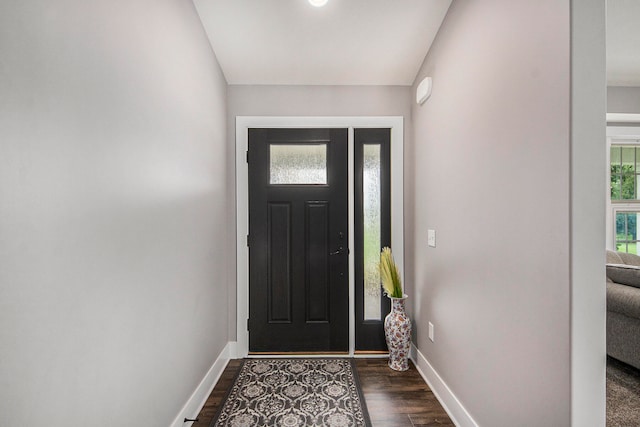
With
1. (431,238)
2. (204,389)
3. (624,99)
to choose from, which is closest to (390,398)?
(431,238)

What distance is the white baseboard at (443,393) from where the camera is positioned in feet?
5.95

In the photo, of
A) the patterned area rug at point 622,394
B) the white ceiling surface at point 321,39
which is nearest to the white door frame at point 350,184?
the white ceiling surface at point 321,39

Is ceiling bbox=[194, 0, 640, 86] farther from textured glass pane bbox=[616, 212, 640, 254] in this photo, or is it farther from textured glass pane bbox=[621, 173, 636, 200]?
textured glass pane bbox=[616, 212, 640, 254]

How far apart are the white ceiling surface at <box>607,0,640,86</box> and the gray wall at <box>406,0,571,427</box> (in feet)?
4.10

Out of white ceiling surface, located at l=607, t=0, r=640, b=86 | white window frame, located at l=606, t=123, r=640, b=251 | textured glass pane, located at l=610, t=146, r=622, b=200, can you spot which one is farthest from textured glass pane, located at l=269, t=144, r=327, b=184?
textured glass pane, located at l=610, t=146, r=622, b=200

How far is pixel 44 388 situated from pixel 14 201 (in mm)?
511

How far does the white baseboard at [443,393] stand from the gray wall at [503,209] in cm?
5

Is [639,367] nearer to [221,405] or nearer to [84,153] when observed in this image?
[221,405]

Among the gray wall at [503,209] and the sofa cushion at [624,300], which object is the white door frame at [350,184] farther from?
the sofa cushion at [624,300]

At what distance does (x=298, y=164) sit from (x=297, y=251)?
30.2 inches

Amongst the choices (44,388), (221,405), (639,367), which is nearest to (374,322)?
(221,405)

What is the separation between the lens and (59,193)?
36.9 inches

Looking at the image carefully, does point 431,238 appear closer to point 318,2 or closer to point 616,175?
point 318,2

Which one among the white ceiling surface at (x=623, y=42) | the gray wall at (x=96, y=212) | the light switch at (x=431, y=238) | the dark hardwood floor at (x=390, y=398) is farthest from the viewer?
the light switch at (x=431, y=238)
